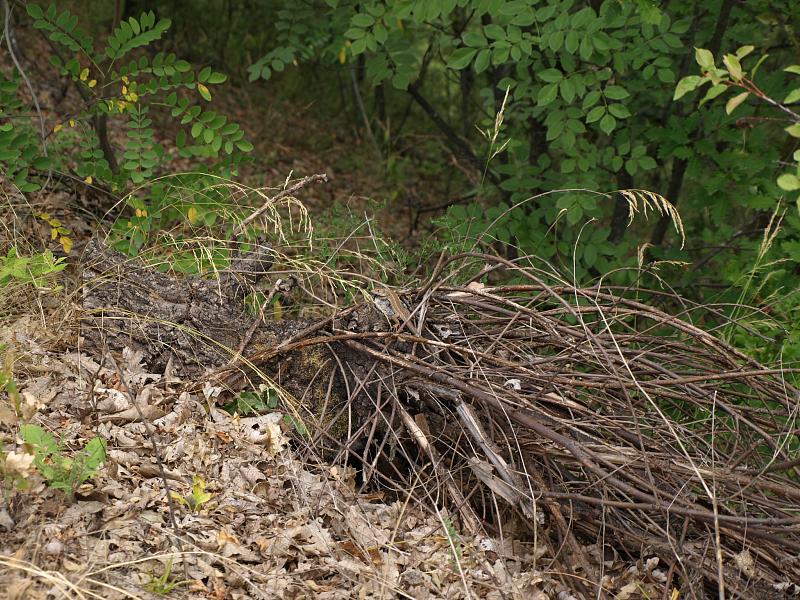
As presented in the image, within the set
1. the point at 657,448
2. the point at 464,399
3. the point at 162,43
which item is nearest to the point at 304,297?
the point at 464,399

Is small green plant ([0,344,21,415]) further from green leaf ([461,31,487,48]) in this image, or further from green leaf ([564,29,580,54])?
green leaf ([564,29,580,54])

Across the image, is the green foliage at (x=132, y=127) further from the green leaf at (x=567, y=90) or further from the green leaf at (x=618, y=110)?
the green leaf at (x=618, y=110)

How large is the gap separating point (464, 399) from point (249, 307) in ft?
3.62

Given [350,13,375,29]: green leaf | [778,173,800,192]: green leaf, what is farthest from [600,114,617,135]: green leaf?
[778,173,800,192]: green leaf

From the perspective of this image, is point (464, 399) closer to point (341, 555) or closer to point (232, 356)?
point (341, 555)

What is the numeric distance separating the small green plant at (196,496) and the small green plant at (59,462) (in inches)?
10.7

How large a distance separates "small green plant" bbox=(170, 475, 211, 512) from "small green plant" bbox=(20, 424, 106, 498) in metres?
0.27

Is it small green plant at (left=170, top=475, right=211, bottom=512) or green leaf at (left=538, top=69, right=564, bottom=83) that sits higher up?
green leaf at (left=538, top=69, right=564, bottom=83)

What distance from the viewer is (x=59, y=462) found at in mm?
2289

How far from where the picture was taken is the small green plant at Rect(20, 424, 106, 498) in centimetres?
224

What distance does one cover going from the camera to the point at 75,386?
9.20 ft

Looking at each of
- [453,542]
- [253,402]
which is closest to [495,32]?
[253,402]

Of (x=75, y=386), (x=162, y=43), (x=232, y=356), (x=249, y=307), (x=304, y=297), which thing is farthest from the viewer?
(x=162, y=43)

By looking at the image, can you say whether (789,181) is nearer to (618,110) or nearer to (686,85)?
(686,85)
